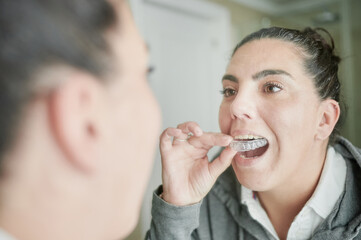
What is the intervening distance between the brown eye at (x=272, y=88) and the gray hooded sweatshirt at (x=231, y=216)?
0.94 feet

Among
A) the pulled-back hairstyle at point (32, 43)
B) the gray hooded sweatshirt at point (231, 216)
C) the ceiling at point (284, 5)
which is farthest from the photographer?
the ceiling at point (284, 5)

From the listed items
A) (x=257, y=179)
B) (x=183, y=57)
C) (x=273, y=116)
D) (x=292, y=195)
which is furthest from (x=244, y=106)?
(x=183, y=57)

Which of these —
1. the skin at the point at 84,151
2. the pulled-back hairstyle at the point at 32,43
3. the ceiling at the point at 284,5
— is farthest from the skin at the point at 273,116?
the ceiling at the point at 284,5

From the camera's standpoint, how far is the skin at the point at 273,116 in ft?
2.75

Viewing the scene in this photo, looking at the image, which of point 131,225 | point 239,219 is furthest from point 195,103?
point 131,225

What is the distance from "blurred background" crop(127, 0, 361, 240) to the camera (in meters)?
1.92

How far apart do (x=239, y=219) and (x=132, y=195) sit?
1.90ft

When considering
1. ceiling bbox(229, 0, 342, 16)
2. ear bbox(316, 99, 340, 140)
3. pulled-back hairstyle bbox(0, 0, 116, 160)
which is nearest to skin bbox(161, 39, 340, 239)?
ear bbox(316, 99, 340, 140)

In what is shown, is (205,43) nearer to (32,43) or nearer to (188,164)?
(188,164)

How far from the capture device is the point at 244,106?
836 mm

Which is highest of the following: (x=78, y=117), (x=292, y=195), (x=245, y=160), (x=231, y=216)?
(x=78, y=117)

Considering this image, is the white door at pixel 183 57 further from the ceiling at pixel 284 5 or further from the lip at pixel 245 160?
the lip at pixel 245 160

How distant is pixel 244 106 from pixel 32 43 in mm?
600

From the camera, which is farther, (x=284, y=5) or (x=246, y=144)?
(x=284, y=5)
